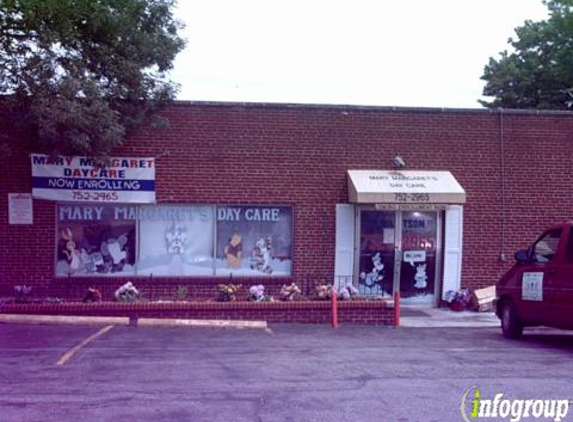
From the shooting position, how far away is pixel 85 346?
11547 millimetres

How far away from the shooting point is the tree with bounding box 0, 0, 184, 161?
1304 cm

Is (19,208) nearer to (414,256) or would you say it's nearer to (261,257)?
(261,257)

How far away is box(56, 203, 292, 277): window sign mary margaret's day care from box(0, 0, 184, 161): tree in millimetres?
2351

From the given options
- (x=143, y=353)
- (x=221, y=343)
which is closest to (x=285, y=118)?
(x=221, y=343)

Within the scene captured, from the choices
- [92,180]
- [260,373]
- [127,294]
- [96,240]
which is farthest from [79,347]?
[92,180]

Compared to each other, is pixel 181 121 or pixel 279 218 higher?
pixel 181 121

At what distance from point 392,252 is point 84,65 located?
26.2 ft

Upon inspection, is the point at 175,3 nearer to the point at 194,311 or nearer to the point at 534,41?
the point at 194,311

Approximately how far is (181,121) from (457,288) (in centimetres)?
727

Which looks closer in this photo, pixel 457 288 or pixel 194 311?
pixel 194 311

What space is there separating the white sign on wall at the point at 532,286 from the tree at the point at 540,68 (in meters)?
22.9

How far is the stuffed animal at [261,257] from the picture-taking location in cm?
1806

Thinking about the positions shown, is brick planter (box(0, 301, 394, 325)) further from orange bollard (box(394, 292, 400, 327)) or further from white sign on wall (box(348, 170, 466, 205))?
white sign on wall (box(348, 170, 466, 205))

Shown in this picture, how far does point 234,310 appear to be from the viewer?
50.2ft
